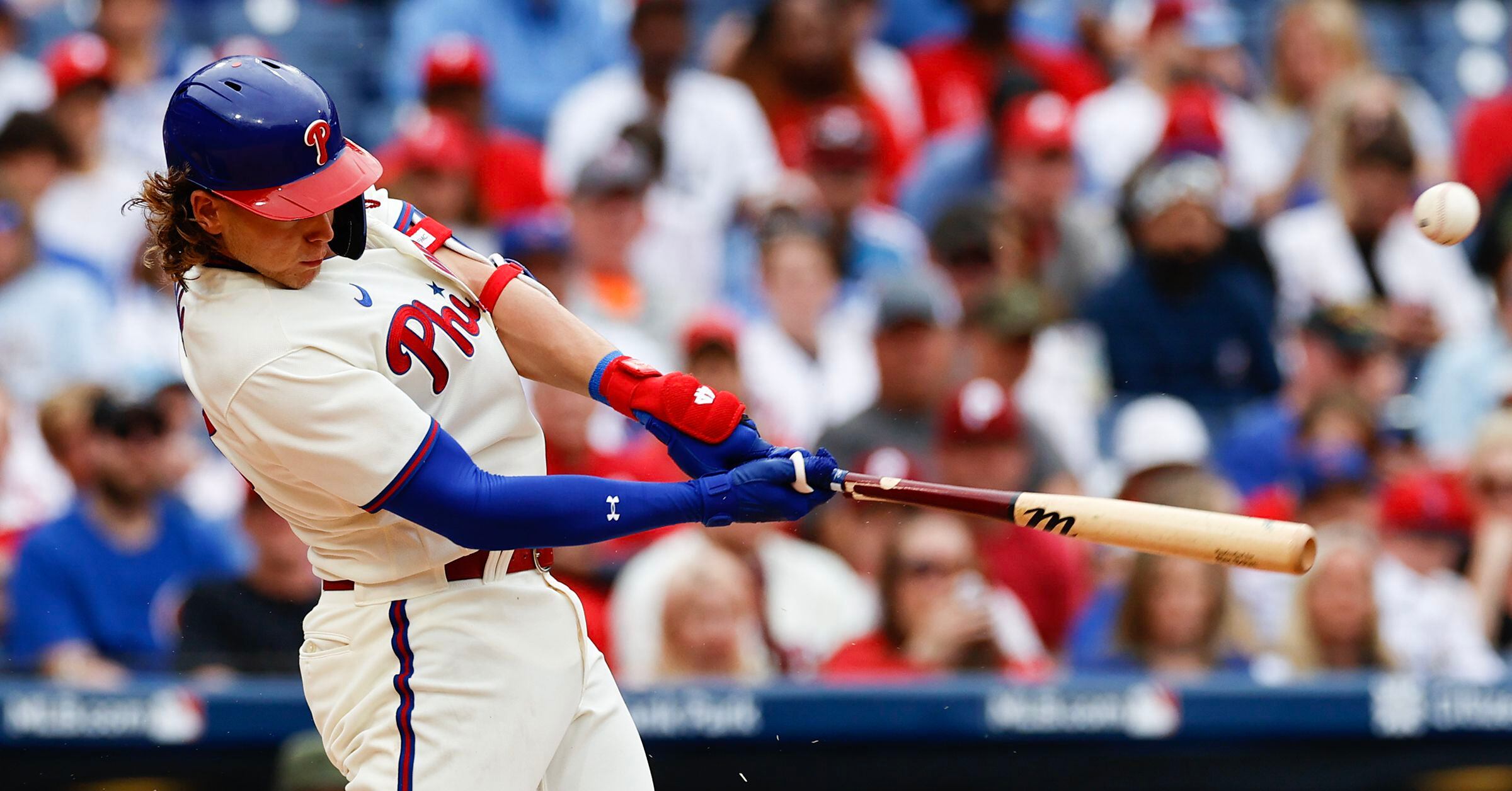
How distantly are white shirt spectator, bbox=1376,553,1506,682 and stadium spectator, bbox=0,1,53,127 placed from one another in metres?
5.20

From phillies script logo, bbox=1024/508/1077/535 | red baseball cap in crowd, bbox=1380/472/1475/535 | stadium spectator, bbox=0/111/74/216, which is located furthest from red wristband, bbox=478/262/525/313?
stadium spectator, bbox=0/111/74/216

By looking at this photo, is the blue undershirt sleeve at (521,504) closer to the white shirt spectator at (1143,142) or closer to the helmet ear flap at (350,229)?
the helmet ear flap at (350,229)

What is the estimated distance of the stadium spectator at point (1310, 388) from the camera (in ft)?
20.4

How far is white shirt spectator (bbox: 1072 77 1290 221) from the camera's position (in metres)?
7.54

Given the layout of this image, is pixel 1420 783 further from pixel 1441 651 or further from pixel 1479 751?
pixel 1441 651

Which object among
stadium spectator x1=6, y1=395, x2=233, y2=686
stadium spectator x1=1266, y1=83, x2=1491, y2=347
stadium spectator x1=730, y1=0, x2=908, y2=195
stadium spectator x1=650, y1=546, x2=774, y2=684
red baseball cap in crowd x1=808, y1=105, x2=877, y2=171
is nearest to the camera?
stadium spectator x1=650, y1=546, x2=774, y2=684

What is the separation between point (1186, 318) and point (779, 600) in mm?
2201

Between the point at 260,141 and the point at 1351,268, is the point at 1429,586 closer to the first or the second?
the point at 1351,268

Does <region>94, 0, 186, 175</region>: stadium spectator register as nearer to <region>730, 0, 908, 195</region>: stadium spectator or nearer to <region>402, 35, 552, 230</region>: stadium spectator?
<region>402, 35, 552, 230</region>: stadium spectator

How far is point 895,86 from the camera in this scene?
774 cm

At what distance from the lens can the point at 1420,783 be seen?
4898mm

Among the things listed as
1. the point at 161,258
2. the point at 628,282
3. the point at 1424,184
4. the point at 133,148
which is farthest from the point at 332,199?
the point at 1424,184

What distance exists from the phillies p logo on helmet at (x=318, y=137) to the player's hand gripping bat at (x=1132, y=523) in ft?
2.99

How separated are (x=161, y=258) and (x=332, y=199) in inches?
14.1
